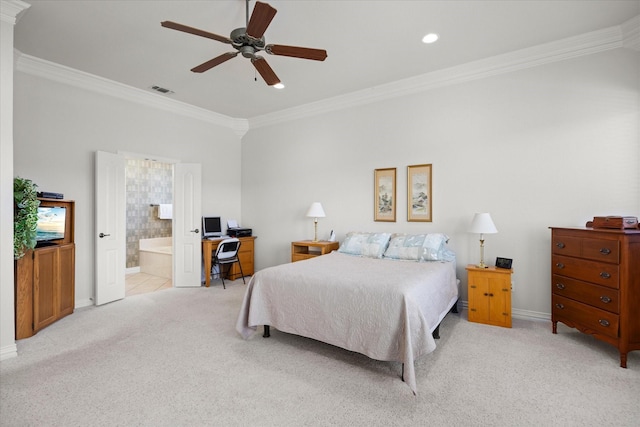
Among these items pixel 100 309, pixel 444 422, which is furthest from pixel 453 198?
pixel 100 309

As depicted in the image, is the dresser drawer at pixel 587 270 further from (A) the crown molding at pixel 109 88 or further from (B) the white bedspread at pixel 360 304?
(A) the crown molding at pixel 109 88

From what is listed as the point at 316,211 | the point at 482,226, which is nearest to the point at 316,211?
the point at 316,211

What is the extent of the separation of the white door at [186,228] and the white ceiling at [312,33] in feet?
5.16

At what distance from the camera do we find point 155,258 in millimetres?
6426

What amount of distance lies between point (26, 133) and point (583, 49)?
21.3 feet

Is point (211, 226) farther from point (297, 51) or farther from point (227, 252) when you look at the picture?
point (297, 51)

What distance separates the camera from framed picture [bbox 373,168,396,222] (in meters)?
4.66

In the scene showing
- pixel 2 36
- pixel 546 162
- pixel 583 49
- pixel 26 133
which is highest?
pixel 583 49

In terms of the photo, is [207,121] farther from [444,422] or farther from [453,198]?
[444,422]

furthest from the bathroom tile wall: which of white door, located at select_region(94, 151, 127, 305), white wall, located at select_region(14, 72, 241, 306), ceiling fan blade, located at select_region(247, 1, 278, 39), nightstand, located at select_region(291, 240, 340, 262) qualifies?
ceiling fan blade, located at select_region(247, 1, 278, 39)

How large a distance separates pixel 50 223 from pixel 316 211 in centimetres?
342

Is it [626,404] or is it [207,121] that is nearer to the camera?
[626,404]

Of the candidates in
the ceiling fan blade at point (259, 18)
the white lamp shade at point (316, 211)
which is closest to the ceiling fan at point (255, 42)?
the ceiling fan blade at point (259, 18)

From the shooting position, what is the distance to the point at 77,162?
4.27m
